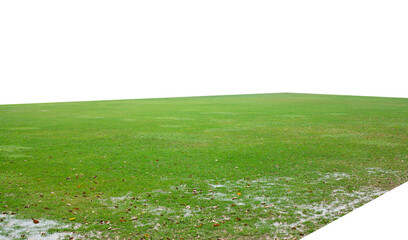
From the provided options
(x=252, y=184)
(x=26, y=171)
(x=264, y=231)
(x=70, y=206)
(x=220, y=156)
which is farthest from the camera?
(x=220, y=156)

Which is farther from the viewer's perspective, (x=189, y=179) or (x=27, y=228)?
(x=189, y=179)

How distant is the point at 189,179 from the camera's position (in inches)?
295

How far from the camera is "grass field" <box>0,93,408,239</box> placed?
5.36 m

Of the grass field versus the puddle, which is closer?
the puddle

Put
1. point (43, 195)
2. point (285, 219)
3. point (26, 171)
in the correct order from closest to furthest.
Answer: point (285, 219) → point (43, 195) → point (26, 171)

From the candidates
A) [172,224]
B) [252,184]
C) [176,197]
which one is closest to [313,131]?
[252,184]

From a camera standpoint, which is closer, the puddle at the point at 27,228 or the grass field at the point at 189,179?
the puddle at the point at 27,228

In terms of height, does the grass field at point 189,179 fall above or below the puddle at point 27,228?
above

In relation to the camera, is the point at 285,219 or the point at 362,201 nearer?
the point at 285,219

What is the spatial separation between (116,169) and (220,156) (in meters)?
2.59

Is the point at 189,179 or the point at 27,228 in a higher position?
the point at 189,179

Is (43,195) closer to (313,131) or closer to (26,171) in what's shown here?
(26,171)

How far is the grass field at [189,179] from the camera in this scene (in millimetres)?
5359

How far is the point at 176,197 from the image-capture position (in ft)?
21.1
